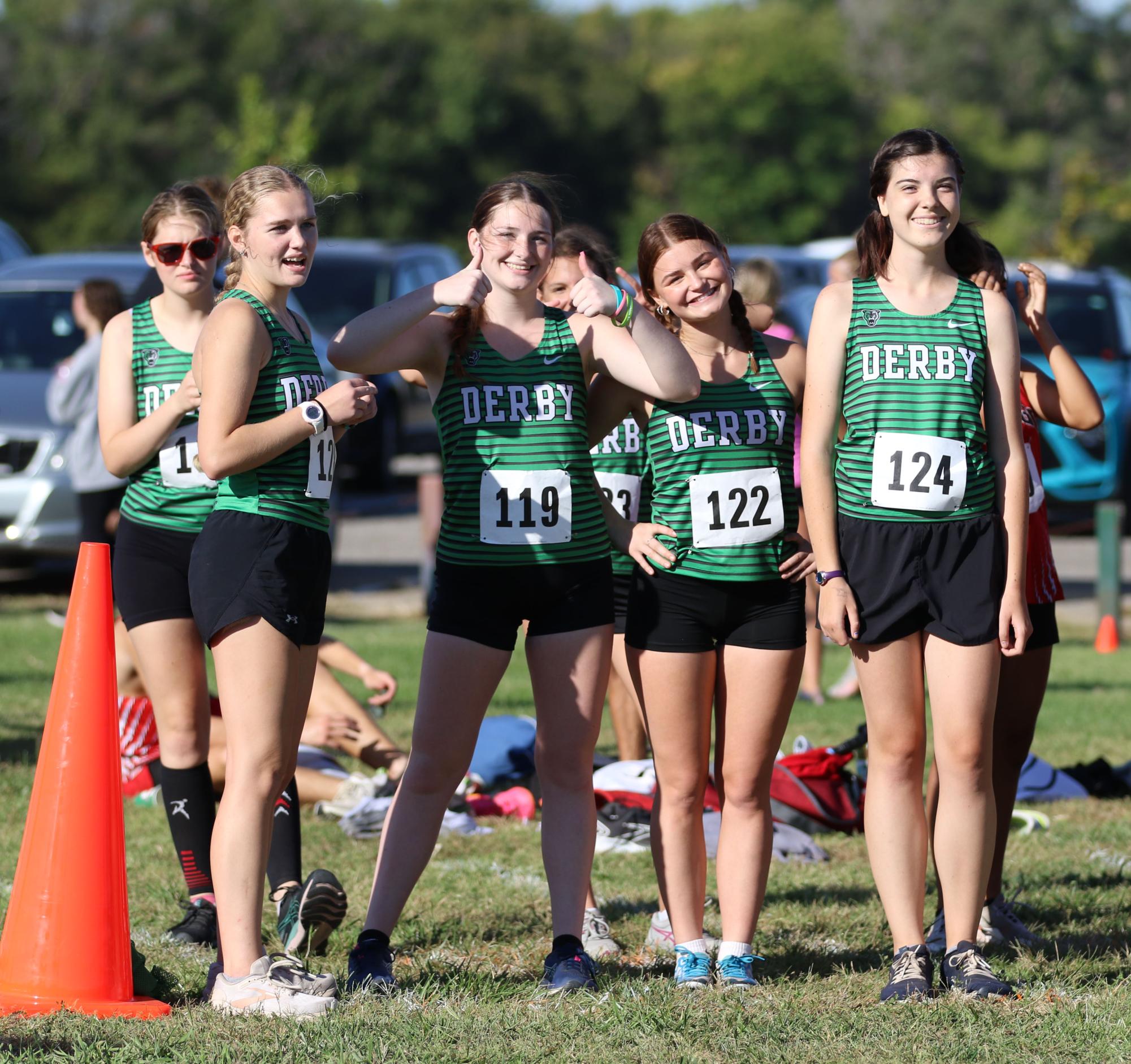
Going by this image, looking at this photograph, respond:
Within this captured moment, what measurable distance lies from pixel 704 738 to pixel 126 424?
178 centimetres

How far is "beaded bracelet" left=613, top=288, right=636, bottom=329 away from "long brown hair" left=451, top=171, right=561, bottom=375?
10.7 inches

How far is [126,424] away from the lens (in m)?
4.77

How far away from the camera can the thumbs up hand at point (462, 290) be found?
4.09 metres

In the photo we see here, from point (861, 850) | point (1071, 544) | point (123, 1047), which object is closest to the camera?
point (123, 1047)

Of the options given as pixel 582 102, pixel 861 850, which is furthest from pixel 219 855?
pixel 582 102

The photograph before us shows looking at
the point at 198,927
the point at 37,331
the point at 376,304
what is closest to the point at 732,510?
the point at 198,927

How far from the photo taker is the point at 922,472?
4.15m

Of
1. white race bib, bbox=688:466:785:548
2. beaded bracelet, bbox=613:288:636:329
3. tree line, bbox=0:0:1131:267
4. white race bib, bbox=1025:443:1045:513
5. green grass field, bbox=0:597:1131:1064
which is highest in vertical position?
tree line, bbox=0:0:1131:267

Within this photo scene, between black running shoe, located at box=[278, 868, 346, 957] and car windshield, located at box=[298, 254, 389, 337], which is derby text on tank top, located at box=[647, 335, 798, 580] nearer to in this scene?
black running shoe, located at box=[278, 868, 346, 957]

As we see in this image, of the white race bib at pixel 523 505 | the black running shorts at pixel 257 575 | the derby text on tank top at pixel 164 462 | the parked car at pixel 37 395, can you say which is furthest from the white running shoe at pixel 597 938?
the parked car at pixel 37 395

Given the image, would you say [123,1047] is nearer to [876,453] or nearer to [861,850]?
[876,453]

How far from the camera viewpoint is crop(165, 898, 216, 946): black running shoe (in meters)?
4.76

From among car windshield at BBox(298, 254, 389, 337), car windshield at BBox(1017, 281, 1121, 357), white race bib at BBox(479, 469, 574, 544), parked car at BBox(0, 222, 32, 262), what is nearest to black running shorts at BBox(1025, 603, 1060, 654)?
white race bib at BBox(479, 469, 574, 544)

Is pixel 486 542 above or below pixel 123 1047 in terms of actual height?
above
